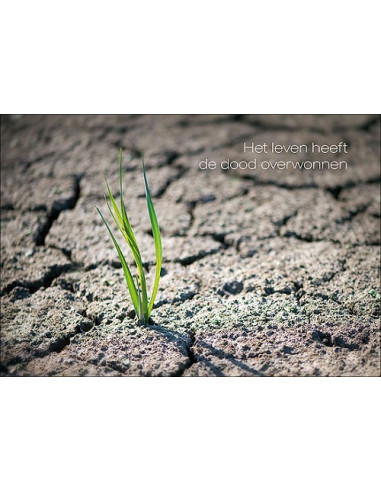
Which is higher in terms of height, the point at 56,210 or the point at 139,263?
the point at 56,210

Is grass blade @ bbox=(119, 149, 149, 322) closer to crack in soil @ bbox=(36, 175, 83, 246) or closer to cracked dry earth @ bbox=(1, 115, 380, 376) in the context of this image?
cracked dry earth @ bbox=(1, 115, 380, 376)

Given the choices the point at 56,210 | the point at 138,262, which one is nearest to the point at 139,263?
the point at 138,262

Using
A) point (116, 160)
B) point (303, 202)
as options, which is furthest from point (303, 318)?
point (116, 160)

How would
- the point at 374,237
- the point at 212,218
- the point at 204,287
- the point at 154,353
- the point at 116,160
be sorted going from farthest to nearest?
the point at 116,160, the point at 212,218, the point at 374,237, the point at 204,287, the point at 154,353

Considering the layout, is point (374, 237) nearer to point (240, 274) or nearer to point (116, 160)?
point (240, 274)

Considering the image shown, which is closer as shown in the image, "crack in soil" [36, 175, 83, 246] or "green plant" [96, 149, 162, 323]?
"green plant" [96, 149, 162, 323]

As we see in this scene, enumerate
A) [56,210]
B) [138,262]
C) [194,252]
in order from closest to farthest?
[138,262] → [194,252] → [56,210]

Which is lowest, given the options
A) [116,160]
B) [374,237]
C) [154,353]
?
[154,353]

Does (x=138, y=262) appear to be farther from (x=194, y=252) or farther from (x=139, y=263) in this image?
(x=194, y=252)

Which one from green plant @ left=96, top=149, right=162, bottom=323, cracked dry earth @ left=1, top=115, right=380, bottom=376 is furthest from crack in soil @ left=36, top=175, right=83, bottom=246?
green plant @ left=96, top=149, right=162, bottom=323
